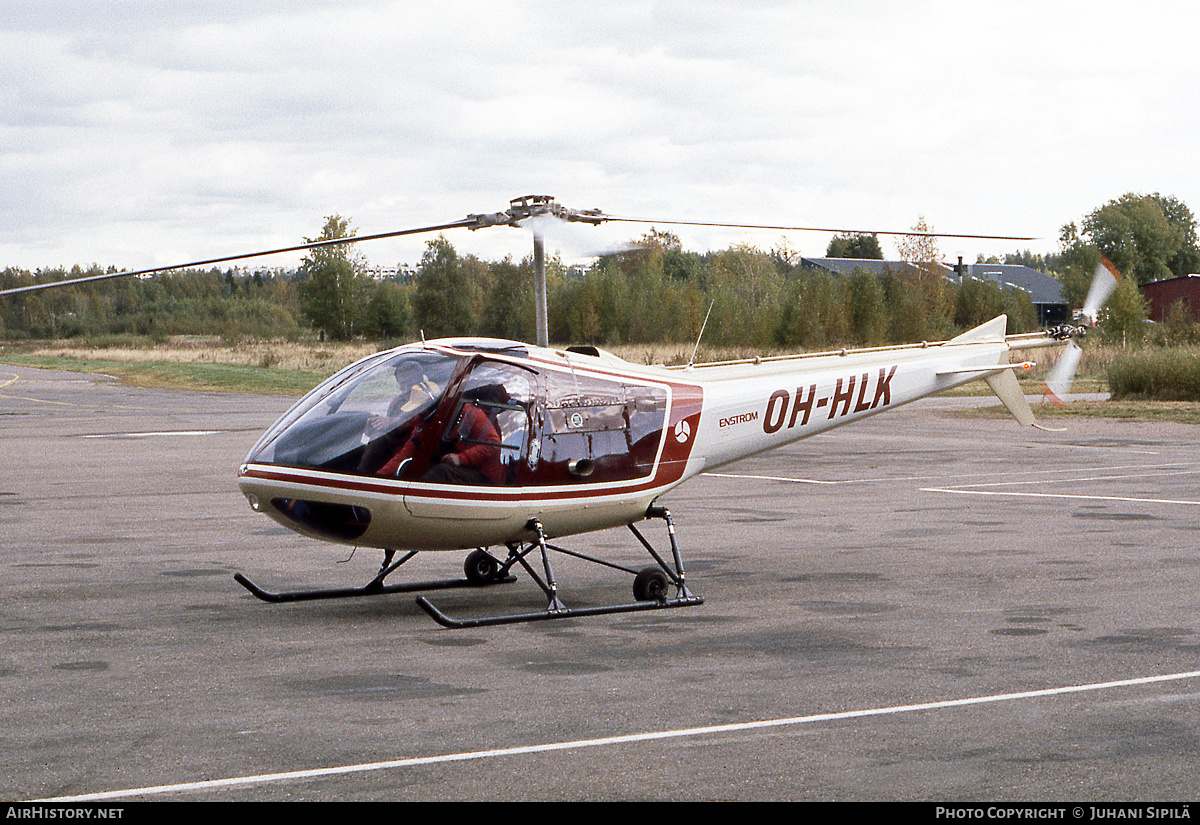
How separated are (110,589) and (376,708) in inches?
183

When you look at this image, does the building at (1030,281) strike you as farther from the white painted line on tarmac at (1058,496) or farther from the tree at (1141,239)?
the white painted line on tarmac at (1058,496)

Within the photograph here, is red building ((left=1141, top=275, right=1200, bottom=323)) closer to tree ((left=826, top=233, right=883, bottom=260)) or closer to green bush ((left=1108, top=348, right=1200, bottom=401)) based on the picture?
tree ((left=826, top=233, right=883, bottom=260))

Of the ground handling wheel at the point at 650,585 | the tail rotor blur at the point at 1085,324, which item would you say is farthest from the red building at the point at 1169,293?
the ground handling wheel at the point at 650,585

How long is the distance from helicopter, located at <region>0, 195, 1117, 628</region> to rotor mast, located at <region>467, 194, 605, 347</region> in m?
0.01

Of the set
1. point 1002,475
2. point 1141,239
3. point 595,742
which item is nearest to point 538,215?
point 595,742

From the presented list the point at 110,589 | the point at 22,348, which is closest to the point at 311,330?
the point at 22,348

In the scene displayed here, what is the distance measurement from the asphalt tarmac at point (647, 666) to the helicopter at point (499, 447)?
2.15 ft

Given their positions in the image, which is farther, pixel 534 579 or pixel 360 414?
pixel 534 579

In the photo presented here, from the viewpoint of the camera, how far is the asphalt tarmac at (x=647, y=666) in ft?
18.1

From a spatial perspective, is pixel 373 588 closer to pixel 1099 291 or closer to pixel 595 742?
pixel 595 742

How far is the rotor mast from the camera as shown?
916cm

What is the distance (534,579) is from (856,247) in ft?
341

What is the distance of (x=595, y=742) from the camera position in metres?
6.01

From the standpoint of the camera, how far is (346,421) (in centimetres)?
877
